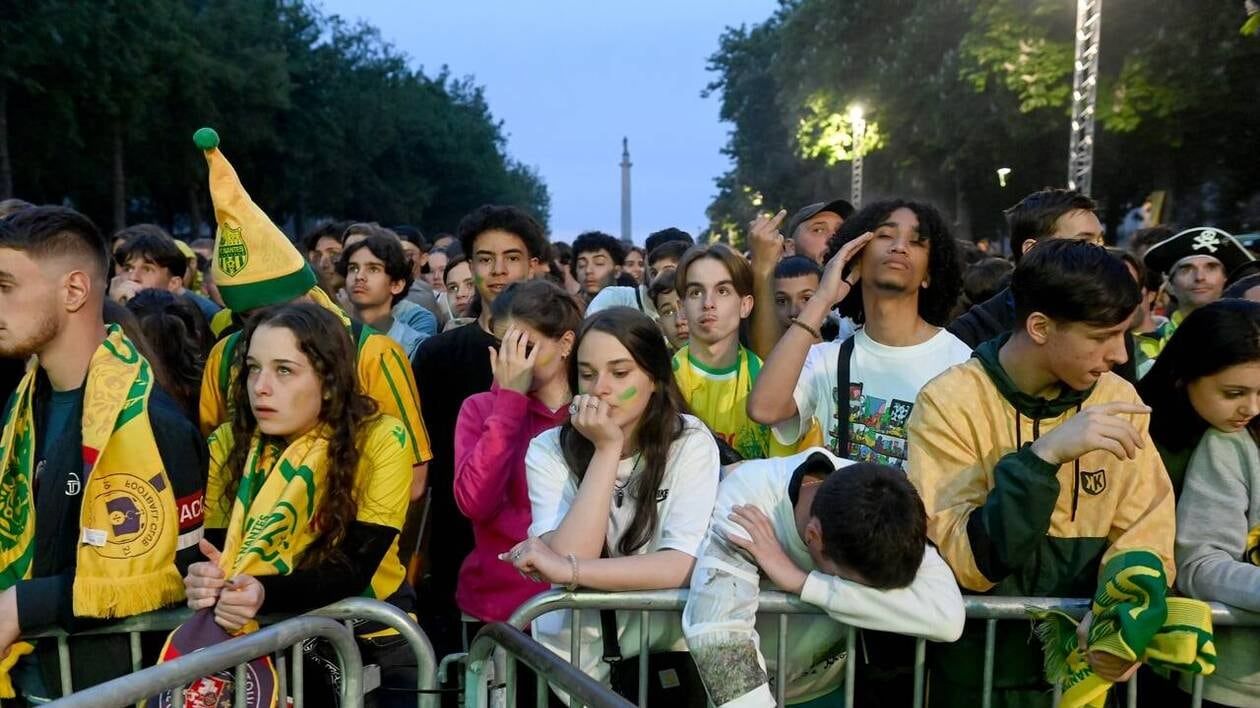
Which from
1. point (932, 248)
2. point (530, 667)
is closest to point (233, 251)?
point (530, 667)

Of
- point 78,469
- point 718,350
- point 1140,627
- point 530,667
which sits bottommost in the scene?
point 530,667

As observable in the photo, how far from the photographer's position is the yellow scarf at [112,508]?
2.74 meters

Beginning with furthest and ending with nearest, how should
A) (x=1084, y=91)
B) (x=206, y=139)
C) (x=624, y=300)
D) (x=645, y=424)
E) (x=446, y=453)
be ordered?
(x=1084, y=91) < (x=624, y=300) < (x=446, y=453) < (x=206, y=139) < (x=645, y=424)

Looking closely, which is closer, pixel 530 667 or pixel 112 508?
pixel 530 667

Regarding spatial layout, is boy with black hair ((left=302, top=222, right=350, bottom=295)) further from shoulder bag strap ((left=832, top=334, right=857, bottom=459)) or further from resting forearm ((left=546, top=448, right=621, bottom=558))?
resting forearm ((left=546, top=448, right=621, bottom=558))

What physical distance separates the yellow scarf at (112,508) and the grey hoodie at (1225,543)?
2690mm

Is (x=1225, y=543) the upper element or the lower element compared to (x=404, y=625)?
upper

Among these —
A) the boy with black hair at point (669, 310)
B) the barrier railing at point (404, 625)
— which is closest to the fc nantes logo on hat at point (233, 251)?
the barrier railing at point (404, 625)

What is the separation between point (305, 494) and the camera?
9.61 ft

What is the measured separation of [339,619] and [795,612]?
1210 mm

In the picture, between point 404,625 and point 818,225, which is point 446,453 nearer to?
point 404,625

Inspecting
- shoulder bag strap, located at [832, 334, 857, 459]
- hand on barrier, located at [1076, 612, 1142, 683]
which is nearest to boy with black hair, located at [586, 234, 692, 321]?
shoulder bag strap, located at [832, 334, 857, 459]

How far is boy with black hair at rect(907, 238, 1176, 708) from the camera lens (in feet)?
8.82

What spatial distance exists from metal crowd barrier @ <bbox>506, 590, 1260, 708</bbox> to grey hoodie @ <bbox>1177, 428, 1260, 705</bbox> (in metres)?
0.07
